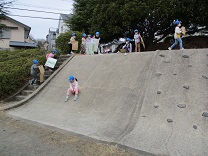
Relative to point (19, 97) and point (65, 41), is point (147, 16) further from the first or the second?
point (19, 97)

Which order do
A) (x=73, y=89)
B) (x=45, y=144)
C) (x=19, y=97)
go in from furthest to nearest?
1. (x=19, y=97)
2. (x=73, y=89)
3. (x=45, y=144)

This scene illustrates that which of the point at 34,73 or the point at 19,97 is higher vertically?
the point at 34,73

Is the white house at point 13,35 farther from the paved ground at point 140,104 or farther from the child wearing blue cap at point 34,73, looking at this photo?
the paved ground at point 140,104

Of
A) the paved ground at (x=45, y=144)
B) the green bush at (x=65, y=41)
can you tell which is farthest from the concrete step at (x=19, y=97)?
the green bush at (x=65, y=41)

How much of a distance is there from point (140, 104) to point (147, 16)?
8.12 m

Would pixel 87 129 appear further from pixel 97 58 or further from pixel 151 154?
pixel 97 58

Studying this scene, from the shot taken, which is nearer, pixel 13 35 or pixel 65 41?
pixel 65 41

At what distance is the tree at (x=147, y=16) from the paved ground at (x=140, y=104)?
14.6 ft

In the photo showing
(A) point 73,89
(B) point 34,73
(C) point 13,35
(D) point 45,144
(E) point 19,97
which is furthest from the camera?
(C) point 13,35

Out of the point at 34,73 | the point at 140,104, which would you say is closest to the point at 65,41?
the point at 34,73

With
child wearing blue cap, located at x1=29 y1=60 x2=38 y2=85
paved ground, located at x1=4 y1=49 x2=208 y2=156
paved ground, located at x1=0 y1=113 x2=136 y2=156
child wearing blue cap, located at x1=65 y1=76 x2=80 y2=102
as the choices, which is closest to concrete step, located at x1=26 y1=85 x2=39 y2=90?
child wearing blue cap, located at x1=29 y1=60 x2=38 y2=85

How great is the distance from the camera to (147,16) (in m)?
12.4

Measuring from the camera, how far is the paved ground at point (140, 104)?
14.3ft

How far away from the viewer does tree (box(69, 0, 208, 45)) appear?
1168 cm
